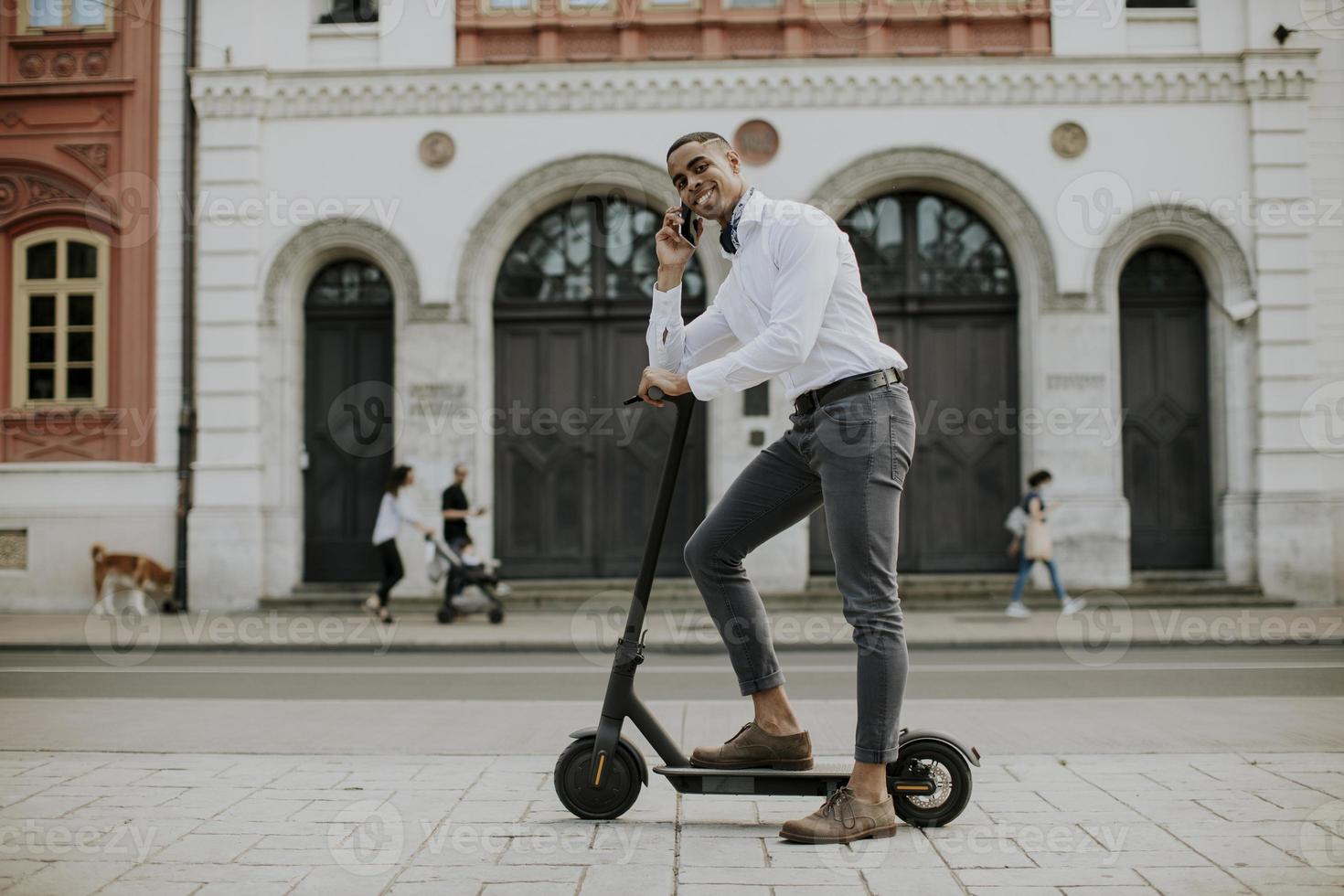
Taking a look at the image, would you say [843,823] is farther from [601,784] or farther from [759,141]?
[759,141]

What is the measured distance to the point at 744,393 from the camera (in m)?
15.3

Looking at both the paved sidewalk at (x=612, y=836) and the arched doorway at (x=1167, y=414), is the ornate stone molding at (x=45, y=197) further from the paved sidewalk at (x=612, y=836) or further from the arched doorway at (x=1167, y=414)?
the arched doorway at (x=1167, y=414)

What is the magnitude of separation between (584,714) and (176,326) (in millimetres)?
10845

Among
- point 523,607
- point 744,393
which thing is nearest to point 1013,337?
point 744,393


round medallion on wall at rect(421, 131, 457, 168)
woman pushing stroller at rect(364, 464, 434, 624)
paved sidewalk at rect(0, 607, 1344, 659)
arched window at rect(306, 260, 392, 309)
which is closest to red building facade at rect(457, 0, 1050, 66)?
round medallion on wall at rect(421, 131, 457, 168)

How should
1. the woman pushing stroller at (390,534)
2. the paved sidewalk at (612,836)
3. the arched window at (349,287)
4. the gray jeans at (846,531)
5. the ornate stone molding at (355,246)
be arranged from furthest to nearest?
the arched window at (349,287), the ornate stone molding at (355,246), the woman pushing stroller at (390,534), the gray jeans at (846,531), the paved sidewalk at (612,836)

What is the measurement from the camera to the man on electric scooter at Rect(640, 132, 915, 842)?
3.89 metres

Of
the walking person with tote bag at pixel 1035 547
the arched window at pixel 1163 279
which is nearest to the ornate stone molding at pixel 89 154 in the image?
the walking person with tote bag at pixel 1035 547

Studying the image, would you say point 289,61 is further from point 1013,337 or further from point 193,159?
point 1013,337

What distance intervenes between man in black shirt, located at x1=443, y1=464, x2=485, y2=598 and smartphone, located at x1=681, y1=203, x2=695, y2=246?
10.3 metres

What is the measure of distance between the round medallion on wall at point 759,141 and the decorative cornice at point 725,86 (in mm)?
251

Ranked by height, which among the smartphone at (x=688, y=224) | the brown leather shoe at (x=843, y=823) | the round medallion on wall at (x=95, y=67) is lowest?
the brown leather shoe at (x=843, y=823)

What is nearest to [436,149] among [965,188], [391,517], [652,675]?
[391,517]

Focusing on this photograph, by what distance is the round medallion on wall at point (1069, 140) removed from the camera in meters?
15.6
